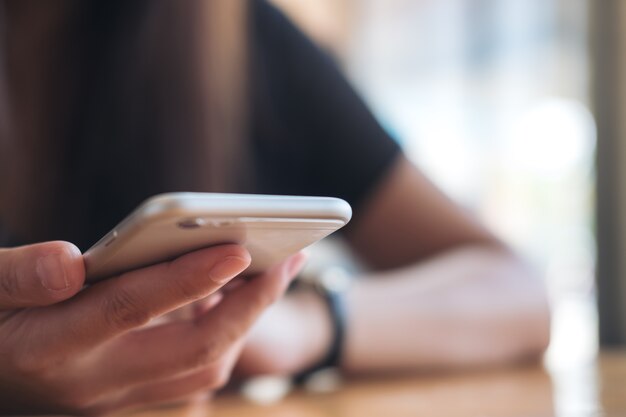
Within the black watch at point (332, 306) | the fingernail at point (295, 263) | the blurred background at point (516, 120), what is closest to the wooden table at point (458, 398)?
the black watch at point (332, 306)

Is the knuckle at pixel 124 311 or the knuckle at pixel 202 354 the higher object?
the knuckle at pixel 124 311

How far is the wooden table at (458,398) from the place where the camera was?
0.48 metres

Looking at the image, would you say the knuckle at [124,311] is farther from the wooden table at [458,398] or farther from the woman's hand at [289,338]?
the woman's hand at [289,338]

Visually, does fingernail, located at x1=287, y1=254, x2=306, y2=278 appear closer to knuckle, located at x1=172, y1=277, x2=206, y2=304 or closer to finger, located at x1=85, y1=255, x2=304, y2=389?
finger, located at x1=85, y1=255, x2=304, y2=389

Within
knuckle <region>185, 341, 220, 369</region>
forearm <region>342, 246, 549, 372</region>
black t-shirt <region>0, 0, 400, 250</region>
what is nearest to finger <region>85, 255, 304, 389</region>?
knuckle <region>185, 341, 220, 369</region>

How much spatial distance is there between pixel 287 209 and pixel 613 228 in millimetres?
1706

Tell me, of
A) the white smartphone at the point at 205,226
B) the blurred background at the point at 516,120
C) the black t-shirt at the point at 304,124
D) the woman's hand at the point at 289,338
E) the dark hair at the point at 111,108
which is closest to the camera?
the white smartphone at the point at 205,226

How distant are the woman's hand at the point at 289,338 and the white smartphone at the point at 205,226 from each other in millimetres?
330

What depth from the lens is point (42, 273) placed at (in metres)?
0.28

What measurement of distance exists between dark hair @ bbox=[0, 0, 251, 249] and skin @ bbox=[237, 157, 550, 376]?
0.24m

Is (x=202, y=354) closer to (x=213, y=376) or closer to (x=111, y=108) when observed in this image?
(x=213, y=376)

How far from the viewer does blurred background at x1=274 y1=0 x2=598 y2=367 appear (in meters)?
1.91

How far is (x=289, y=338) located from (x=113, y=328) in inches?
14.8

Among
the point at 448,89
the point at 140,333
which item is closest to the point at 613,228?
the point at 448,89
